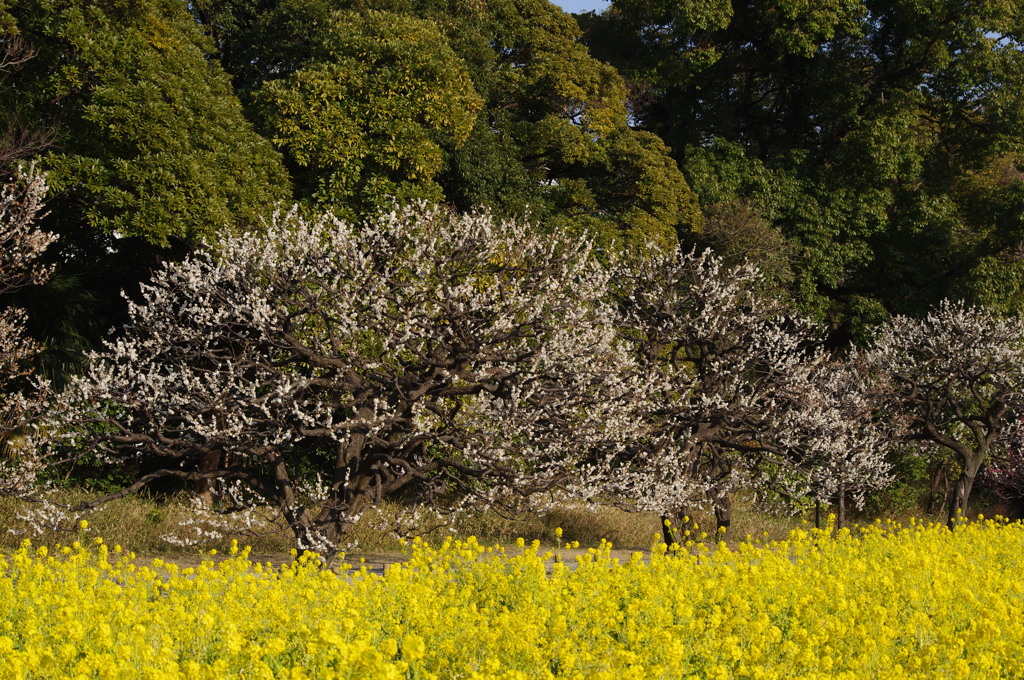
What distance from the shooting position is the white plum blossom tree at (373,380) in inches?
497

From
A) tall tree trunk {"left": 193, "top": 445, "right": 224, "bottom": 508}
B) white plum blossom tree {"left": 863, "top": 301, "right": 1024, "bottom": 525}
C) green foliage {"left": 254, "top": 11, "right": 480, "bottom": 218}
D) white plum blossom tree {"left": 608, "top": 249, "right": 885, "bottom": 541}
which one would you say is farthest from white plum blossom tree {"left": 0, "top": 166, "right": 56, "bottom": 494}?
white plum blossom tree {"left": 863, "top": 301, "right": 1024, "bottom": 525}

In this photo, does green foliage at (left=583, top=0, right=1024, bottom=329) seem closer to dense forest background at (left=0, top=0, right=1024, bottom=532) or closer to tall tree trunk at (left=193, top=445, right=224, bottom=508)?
dense forest background at (left=0, top=0, right=1024, bottom=532)

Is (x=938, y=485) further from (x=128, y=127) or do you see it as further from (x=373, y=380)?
(x=128, y=127)

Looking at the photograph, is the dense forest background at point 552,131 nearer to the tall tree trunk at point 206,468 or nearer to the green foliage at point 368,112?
the green foliage at point 368,112

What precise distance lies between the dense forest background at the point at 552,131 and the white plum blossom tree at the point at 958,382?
13.5 feet

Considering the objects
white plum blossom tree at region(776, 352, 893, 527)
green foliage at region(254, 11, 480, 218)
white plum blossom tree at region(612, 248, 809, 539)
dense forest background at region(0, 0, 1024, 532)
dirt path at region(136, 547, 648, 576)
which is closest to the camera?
dirt path at region(136, 547, 648, 576)

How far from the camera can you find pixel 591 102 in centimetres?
2744

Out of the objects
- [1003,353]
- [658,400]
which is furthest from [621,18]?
[658,400]

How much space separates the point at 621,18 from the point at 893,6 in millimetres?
9263

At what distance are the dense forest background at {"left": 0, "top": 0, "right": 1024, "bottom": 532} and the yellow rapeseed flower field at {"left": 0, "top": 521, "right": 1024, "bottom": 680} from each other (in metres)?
9.54

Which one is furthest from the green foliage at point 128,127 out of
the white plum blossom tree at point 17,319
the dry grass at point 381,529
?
the dry grass at point 381,529

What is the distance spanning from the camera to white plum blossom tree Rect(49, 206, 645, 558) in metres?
12.6

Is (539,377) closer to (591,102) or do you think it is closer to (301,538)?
(301,538)

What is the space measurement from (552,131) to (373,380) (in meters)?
14.3
